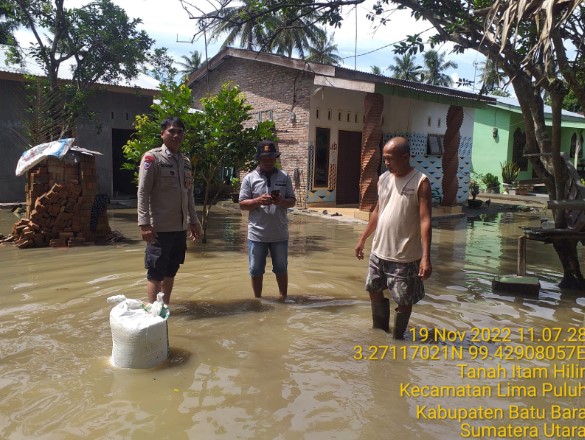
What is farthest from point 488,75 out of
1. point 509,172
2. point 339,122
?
point 509,172

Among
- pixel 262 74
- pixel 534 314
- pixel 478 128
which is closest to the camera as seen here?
pixel 534 314

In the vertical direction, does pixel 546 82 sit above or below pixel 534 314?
above

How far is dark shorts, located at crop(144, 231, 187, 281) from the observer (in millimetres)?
4664

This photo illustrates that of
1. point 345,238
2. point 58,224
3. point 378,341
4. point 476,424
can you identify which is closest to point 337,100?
point 345,238

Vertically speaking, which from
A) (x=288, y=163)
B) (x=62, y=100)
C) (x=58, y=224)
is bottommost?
(x=58, y=224)

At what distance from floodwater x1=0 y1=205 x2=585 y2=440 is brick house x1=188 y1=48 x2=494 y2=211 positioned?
24.0 ft

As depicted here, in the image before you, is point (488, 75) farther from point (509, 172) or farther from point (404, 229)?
point (509, 172)

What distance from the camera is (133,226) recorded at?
11516 millimetres

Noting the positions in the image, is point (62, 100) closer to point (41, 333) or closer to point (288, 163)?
point (288, 163)

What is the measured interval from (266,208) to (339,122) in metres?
10.5

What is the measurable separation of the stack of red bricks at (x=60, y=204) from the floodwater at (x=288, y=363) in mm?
1644

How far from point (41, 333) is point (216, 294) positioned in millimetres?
1972

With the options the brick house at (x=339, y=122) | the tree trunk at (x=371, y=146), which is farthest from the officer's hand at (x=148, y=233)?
the tree trunk at (x=371, y=146)

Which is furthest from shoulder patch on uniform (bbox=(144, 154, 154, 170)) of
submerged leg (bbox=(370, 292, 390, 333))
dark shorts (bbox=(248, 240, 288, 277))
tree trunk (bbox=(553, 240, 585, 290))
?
tree trunk (bbox=(553, 240, 585, 290))
